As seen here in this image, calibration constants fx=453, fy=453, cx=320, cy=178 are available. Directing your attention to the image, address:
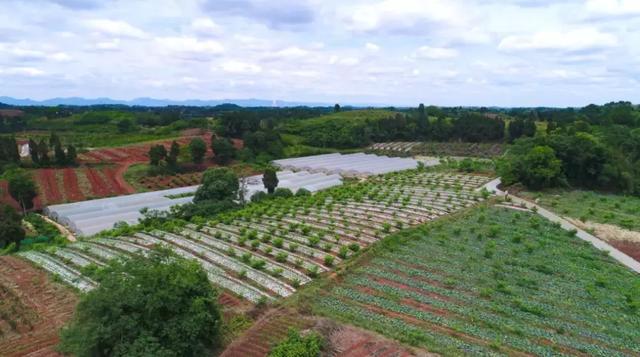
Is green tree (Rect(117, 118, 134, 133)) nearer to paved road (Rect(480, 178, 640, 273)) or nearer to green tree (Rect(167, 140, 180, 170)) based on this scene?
green tree (Rect(167, 140, 180, 170))

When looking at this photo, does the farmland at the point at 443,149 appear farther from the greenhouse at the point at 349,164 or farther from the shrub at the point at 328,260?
the shrub at the point at 328,260

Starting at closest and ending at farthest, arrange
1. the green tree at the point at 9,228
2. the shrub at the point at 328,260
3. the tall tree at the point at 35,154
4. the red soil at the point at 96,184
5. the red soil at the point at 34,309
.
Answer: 1. the red soil at the point at 34,309
2. the shrub at the point at 328,260
3. the green tree at the point at 9,228
4. the red soil at the point at 96,184
5. the tall tree at the point at 35,154

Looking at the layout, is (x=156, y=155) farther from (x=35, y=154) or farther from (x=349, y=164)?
(x=349, y=164)

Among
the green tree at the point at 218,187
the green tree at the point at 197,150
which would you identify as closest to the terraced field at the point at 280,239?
the green tree at the point at 218,187

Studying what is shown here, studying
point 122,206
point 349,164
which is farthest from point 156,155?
point 349,164

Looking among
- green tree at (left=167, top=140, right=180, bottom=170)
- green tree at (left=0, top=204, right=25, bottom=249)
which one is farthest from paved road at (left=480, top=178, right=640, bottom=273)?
green tree at (left=167, top=140, right=180, bottom=170)

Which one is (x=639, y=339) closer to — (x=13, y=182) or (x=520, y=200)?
(x=520, y=200)
